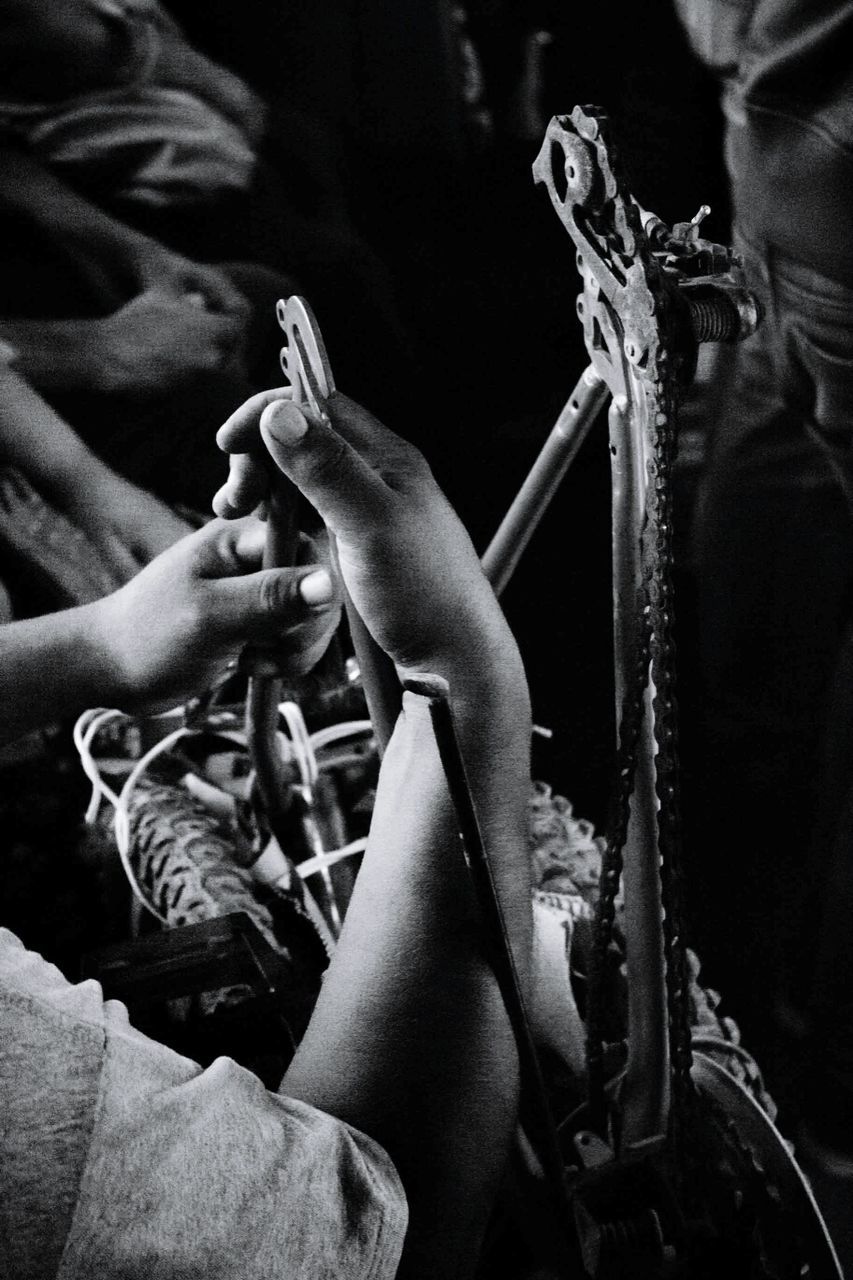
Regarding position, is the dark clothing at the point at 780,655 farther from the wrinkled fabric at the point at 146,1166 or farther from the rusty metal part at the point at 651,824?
the wrinkled fabric at the point at 146,1166

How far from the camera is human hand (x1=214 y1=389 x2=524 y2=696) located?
0.52m

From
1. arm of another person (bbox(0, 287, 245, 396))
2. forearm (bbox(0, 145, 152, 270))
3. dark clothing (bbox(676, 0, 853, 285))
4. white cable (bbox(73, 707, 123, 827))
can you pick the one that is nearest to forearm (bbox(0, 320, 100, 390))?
arm of another person (bbox(0, 287, 245, 396))

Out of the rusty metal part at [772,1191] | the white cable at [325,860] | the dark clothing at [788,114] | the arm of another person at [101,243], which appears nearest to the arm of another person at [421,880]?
the rusty metal part at [772,1191]

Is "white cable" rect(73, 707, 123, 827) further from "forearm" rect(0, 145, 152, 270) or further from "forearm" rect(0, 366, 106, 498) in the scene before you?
"forearm" rect(0, 145, 152, 270)

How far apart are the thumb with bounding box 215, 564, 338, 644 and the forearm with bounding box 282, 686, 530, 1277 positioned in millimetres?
134

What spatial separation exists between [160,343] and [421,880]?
1.50 m

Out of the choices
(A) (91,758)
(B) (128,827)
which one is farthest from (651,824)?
(A) (91,758)

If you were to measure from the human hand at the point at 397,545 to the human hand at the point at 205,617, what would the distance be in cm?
13

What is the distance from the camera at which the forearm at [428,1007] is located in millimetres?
536

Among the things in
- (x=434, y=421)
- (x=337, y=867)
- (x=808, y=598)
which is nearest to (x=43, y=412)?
(x=434, y=421)

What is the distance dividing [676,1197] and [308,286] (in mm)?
1468

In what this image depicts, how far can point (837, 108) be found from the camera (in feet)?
4.67

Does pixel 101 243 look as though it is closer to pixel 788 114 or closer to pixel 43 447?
pixel 43 447

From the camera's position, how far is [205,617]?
74 cm
